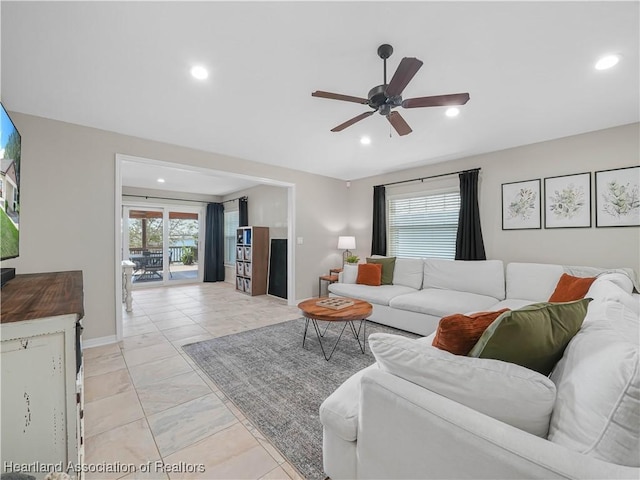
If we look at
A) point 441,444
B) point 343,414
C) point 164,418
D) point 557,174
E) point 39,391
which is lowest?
point 164,418

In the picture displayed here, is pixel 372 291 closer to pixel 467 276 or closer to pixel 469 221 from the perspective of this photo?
pixel 467 276

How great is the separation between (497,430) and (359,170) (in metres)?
4.72

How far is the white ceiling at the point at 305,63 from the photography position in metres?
1.62

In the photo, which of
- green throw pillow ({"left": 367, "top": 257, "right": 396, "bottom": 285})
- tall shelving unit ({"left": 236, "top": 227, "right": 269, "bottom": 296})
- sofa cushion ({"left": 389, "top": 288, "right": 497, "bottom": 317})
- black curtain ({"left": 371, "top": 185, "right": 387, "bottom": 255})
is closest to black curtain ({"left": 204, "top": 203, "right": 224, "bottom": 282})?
tall shelving unit ({"left": 236, "top": 227, "right": 269, "bottom": 296})

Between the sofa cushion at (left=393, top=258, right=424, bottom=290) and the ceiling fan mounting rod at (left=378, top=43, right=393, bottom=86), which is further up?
the ceiling fan mounting rod at (left=378, top=43, right=393, bottom=86)

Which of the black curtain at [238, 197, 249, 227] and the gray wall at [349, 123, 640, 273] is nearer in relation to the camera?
the gray wall at [349, 123, 640, 273]

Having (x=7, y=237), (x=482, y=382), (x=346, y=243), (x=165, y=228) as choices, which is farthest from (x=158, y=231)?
(x=482, y=382)

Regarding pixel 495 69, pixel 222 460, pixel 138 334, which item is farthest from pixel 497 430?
pixel 138 334

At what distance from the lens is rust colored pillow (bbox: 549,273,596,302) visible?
8.29ft

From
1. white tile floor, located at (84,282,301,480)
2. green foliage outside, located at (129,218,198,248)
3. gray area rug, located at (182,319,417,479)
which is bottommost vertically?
white tile floor, located at (84,282,301,480)

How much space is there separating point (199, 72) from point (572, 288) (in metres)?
3.80

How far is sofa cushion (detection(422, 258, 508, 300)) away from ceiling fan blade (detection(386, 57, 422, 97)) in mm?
2796

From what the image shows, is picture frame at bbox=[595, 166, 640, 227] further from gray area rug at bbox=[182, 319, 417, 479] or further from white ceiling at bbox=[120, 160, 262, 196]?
white ceiling at bbox=[120, 160, 262, 196]

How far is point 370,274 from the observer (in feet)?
14.3
